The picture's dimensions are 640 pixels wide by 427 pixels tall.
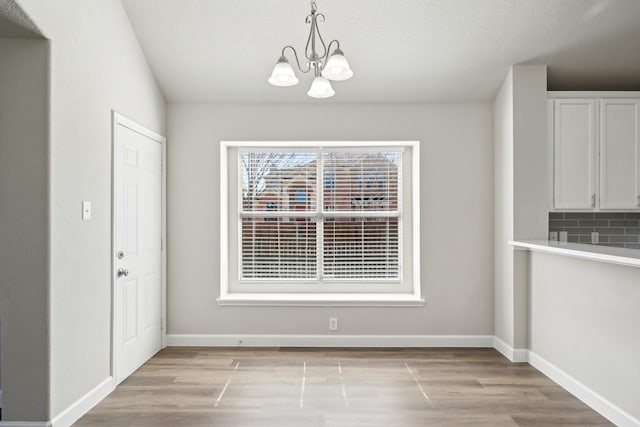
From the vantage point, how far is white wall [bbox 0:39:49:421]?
255 centimetres

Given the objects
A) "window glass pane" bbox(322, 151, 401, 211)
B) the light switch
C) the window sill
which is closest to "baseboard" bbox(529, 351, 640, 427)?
the window sill

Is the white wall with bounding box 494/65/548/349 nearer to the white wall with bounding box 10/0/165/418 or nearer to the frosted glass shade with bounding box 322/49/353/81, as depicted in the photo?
the frosted glass shade with bounding box 322/49/353/81

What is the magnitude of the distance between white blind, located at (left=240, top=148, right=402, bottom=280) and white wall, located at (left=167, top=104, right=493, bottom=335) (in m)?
0.38

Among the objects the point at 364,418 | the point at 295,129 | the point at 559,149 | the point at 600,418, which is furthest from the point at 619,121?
the point at 364,418

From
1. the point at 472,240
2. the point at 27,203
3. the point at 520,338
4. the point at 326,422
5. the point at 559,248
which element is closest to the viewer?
the point at 27,203

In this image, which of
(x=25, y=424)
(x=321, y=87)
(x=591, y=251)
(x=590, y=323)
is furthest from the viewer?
(x=590, y=323)

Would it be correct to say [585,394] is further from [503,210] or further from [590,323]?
[503,210]

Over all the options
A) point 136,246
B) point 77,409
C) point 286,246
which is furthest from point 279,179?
point 77,409

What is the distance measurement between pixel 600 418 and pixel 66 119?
3.67m

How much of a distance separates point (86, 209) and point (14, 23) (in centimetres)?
111

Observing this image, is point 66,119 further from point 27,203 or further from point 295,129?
point 295,129

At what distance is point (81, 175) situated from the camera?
290 cm

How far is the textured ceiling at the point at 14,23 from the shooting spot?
230cm

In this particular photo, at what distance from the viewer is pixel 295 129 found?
4379mm
